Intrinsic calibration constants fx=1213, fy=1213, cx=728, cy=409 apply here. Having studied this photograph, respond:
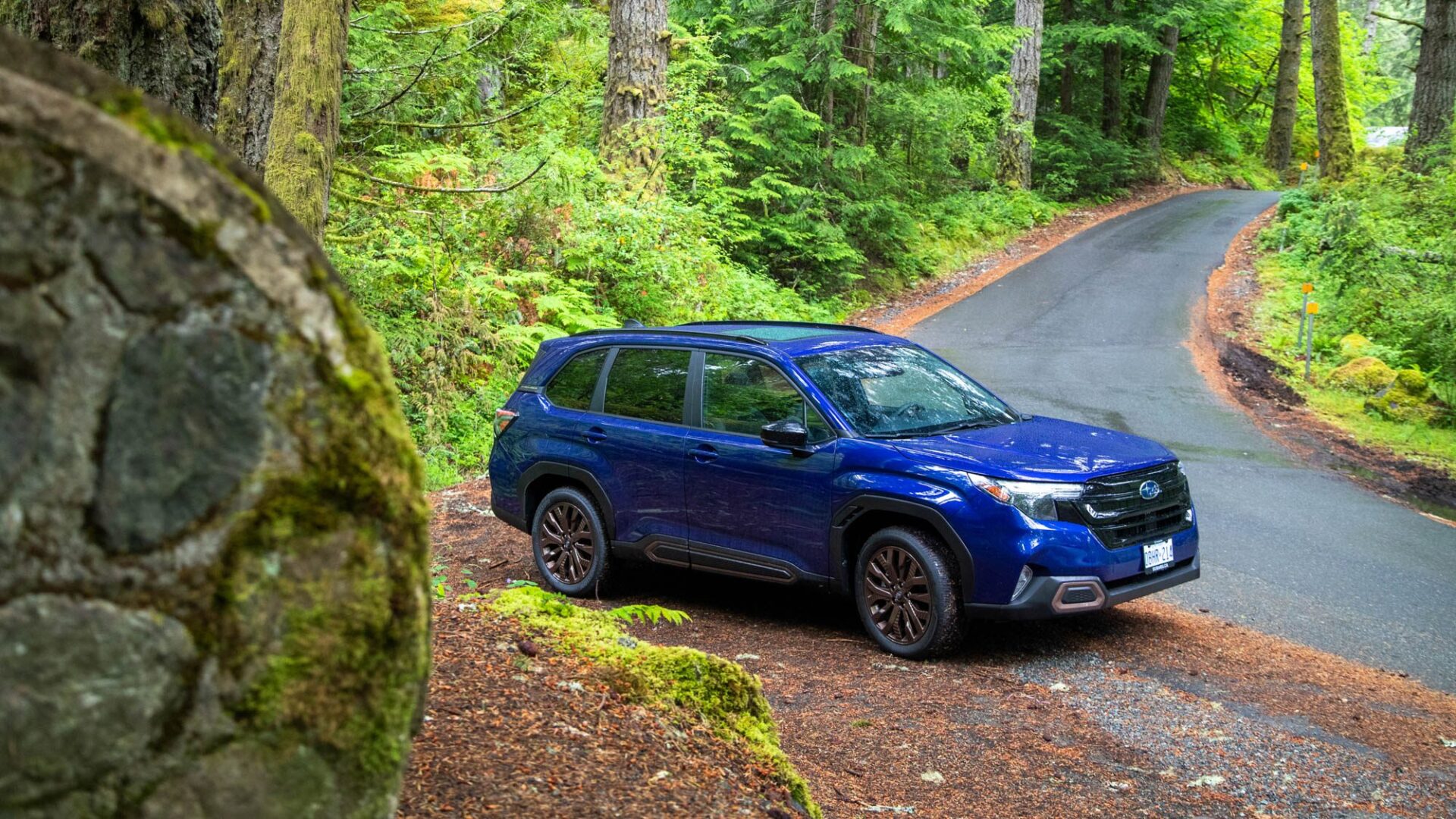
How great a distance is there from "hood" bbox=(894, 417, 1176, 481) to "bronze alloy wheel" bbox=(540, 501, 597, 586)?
2.58 meters

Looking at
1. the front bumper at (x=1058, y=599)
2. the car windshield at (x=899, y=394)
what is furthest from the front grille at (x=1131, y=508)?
the car windshield at (x=899, y=394)

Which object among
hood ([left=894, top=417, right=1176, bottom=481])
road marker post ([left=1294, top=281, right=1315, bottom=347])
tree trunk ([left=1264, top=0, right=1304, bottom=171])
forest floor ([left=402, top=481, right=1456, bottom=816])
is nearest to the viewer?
forest floor ([left=402, top=481, right=1456, bottom=816])

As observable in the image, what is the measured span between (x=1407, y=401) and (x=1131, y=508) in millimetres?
10897

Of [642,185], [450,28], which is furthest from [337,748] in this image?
[642,185]

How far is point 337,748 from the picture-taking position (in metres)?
2.11

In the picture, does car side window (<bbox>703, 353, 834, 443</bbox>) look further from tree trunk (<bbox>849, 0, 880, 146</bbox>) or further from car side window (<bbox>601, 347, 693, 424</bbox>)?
tree trunk (<bbox>849, 0, 880, 146</bbox>)

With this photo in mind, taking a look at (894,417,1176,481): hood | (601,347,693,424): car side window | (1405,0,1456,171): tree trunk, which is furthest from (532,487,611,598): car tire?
(1405,0,1456,171): tree trunk

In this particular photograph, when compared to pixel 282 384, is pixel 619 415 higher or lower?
lower

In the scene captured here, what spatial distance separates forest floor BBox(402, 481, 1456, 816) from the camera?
3814mm

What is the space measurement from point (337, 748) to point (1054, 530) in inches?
211

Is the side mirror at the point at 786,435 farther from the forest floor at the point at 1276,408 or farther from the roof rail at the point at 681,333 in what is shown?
the forest floor at the point at 1276,408

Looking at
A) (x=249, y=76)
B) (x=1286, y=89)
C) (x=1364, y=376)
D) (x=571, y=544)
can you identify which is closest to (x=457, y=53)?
(x=249, y=76)

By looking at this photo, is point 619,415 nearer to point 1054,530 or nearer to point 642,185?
point 1054,530

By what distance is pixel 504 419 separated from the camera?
927cm
